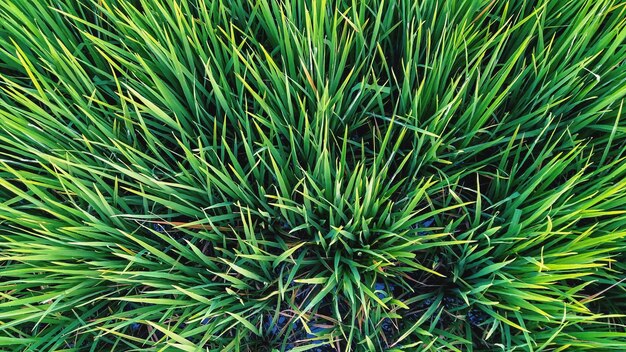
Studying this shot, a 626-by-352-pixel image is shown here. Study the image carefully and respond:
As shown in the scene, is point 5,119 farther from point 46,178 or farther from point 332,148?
point 332,148

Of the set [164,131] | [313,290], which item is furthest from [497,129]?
[164,131]

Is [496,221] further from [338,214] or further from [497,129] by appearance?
[338,214]

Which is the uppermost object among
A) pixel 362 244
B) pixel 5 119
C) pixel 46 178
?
pixel 5 119

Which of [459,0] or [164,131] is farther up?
[459,0]

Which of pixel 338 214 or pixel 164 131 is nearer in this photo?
pixel 338 214

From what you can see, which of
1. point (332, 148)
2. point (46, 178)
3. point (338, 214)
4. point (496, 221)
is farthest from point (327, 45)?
point (46, 178)

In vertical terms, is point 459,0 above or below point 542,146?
above
